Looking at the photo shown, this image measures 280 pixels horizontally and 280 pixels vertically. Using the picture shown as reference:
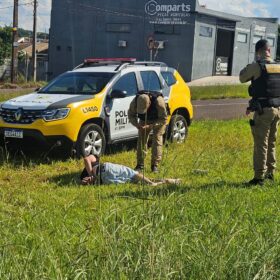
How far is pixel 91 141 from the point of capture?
8.98 metres

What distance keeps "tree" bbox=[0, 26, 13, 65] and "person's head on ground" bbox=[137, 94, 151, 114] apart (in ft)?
136

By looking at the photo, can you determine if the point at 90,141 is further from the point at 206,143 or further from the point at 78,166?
the point at 206,143

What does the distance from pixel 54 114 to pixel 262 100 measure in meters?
3.36

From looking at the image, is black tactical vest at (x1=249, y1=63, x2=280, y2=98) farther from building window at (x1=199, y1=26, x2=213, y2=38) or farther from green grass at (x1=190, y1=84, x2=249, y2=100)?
building window at (x1=199, y1=26, x2=213, y2=38)

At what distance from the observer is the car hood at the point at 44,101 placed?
8633 mm

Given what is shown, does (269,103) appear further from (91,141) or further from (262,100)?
(91,141)

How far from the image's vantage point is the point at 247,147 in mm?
10633

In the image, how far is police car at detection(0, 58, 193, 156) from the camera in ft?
28.1

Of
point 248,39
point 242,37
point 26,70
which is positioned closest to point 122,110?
point 26,70

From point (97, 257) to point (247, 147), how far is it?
297 inches

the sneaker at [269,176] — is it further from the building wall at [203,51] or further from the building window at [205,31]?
the building window at [205,31]

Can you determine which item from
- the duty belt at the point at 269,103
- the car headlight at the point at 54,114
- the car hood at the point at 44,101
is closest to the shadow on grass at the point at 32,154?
the car headlight at the point at 54,114

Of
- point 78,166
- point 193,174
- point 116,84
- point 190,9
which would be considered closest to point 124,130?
point 116,84

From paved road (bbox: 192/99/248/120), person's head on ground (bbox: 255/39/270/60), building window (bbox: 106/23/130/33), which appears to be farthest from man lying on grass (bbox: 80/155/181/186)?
building window (bbox: 106/23/130/33)
